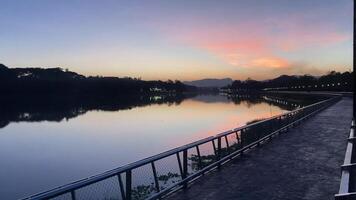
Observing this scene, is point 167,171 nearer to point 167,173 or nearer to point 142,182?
point 167,173

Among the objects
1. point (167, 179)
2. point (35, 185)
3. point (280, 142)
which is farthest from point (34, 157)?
point (280, 142)

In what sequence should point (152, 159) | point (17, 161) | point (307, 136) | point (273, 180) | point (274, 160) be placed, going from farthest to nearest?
point (17, 161) < point (307, 136) < point (274, 160) < point (273, 180) < point (152, 159)

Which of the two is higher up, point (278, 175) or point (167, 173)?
point (278, 175)

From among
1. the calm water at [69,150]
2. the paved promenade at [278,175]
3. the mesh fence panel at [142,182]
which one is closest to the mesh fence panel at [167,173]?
the mesh fence panel at [142,182]

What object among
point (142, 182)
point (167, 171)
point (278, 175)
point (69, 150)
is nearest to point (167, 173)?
point (167, 171)

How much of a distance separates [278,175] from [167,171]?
1065 cm

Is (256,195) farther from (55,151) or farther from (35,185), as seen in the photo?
(55,151)

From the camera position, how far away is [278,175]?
13656 mm

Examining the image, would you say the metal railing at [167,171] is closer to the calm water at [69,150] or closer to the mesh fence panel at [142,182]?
the mesh fence panel at [142,182]

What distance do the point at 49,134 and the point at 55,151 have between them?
16.3 m

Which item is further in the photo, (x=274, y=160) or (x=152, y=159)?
(x=274, y=160)

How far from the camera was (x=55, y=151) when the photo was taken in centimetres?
4006

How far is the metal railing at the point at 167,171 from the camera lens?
7789 millimetres

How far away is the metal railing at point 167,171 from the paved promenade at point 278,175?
375 mm
